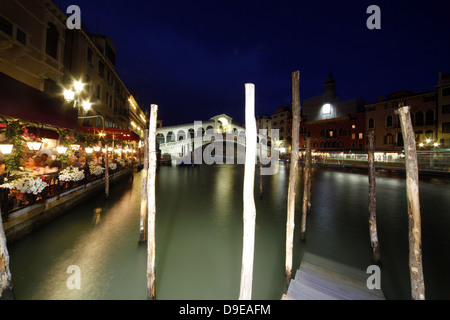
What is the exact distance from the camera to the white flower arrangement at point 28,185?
505cm

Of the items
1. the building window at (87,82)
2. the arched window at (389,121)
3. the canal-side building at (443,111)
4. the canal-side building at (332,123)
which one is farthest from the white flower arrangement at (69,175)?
the arched window at (389,121)

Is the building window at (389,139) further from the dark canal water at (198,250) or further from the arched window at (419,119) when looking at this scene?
the dark canal water at (198,250)

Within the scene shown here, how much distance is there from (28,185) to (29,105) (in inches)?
84.2

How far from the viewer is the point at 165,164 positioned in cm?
3241

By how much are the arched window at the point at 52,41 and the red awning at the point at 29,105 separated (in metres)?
6.54

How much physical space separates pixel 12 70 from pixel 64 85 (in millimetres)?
3489

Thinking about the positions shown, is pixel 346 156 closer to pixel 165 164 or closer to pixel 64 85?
pixel 165 164

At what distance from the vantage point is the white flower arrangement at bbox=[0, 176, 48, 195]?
199 inches

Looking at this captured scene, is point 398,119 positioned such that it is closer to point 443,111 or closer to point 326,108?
point 443,111

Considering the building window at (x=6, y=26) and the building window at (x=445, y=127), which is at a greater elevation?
the building window at (x=6, y=26)

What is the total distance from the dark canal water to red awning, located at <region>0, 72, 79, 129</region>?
3.24 m

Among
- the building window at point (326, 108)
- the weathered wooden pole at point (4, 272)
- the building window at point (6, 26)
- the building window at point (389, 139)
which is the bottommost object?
the weathered wooden pole at point (4, 272)

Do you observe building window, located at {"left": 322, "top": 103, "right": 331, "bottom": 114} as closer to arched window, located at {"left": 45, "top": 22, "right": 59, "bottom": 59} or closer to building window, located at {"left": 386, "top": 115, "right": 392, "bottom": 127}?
building window, located at {"left": 386, "top": 115, "right": 392, "bottom": 127}

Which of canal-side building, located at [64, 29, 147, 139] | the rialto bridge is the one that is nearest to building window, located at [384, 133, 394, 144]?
the rialto bridge
